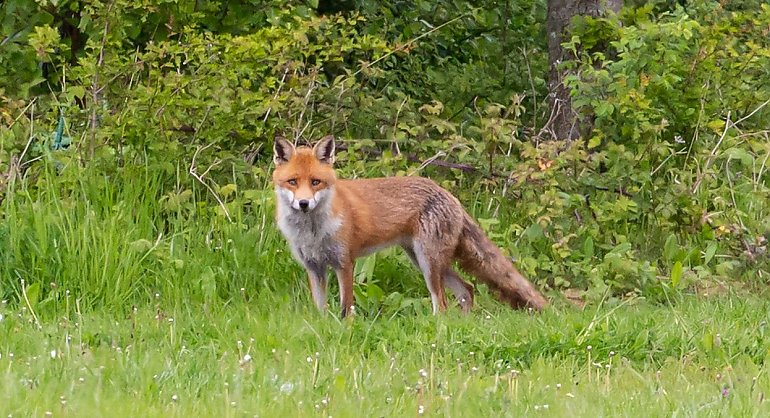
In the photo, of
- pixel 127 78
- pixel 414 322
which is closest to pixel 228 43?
pixel 127 78

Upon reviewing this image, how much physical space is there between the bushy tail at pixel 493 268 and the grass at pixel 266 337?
22 cm

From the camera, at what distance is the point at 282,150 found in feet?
24.7

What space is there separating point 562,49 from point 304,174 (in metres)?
3.45

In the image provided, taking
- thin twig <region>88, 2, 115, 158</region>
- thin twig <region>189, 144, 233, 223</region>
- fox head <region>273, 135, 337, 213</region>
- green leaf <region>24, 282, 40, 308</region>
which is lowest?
green leaf <region>24, 282, 40, 308</region>

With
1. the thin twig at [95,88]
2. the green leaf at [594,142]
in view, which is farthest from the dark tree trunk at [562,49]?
the thin twig at [95,88]

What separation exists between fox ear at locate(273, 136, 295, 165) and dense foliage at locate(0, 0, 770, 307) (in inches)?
27.1

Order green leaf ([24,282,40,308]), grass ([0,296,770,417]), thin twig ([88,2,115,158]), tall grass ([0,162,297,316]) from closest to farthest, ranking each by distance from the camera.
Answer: grass ([0,296,770,417]), green leaf ([24,282,40,308]), tall grass ([0,162,297,316]), thin twig ([88,2,115,158])

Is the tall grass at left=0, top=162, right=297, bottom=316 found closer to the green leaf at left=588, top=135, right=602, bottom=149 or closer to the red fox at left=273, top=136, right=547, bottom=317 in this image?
the red fox at left=273, top=136, right=547, bottom=317

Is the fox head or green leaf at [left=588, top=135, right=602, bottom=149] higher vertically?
the fox head

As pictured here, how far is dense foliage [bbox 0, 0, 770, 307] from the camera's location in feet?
26.0

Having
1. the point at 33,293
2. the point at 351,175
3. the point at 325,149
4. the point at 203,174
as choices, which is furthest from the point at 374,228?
the point at 33,293

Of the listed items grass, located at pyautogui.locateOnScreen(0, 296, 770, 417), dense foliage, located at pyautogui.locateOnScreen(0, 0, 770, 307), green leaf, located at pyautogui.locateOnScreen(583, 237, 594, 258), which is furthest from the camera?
green leaf, located at pyautogui.locateOnScreen(583, 237, 594, 258)

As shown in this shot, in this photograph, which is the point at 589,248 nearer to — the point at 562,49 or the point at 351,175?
the point at 351,175

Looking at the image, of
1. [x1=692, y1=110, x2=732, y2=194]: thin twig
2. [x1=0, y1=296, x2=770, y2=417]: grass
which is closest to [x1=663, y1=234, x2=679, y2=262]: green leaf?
[x1=692, y1=110, x2=732, y2=194]: thin twig
